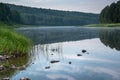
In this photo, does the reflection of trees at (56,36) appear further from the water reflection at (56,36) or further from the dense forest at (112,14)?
the dense forest at (112,14)

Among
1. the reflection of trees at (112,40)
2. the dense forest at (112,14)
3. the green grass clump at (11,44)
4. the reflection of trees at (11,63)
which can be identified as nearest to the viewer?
the reflection of trees at (11,63)

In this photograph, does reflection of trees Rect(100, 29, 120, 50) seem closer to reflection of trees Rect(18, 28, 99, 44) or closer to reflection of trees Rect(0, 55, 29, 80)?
reflection of trees Rect(18, 28, 99, 44)

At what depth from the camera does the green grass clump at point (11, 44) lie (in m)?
24.7

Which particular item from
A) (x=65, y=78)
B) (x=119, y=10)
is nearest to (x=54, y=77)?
(x=65, y=78)

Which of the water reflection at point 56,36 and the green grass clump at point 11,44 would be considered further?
the water reflection at point 56,36

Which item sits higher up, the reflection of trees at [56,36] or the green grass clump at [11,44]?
the green grass clump at [11,44]

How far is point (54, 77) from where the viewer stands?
1758 centimetres

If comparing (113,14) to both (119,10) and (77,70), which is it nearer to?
(119,10)

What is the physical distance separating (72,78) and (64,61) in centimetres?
676

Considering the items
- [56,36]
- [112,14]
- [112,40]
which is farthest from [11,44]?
[112,14]

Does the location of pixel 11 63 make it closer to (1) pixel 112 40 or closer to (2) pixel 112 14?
(1) pixel 112 40

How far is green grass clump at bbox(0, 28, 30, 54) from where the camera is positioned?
24688 mm

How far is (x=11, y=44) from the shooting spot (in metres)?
25.0

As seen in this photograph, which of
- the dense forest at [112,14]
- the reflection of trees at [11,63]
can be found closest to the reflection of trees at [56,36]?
the reflection of trees at [11,63]
